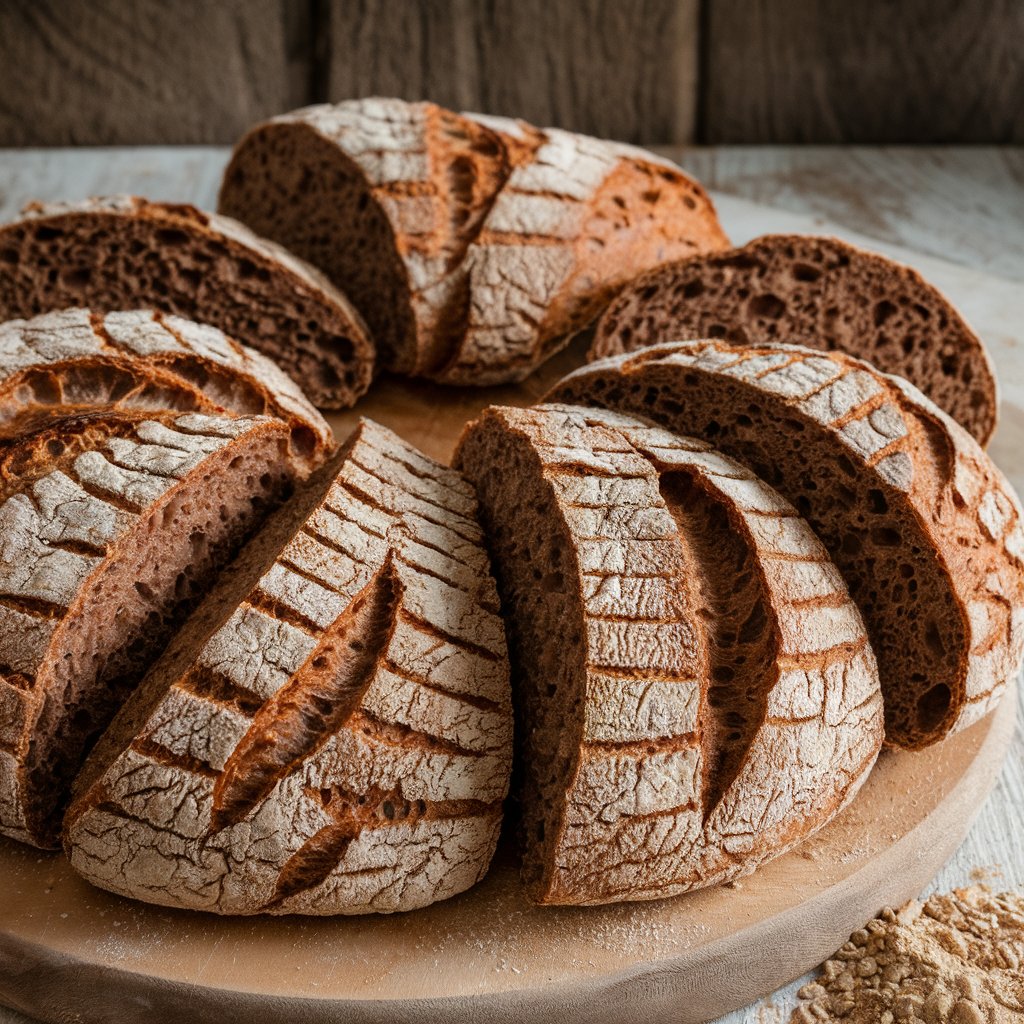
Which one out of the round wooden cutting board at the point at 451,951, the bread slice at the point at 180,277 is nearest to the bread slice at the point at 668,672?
the round wooden cutting board at the point at 451,951

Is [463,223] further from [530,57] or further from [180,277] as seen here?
[530,57]

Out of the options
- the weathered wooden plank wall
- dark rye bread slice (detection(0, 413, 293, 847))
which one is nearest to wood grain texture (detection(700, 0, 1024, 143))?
the weathered wooden plank wall

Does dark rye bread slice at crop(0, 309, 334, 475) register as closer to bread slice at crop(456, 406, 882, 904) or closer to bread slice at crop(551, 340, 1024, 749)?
bread slice at crop(456, 406, 882, 904)

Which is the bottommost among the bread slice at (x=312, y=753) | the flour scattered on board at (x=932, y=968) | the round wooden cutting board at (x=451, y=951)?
the flour scattered on board at (x=932, y=968)

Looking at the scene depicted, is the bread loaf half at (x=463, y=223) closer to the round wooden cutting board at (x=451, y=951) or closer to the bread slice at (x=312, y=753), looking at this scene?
the bread slice at (x=312, y=753)

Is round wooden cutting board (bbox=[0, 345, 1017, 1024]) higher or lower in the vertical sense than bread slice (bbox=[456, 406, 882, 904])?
lower
